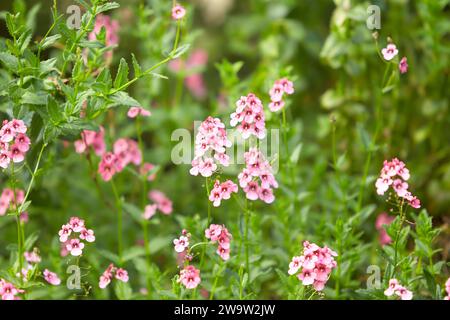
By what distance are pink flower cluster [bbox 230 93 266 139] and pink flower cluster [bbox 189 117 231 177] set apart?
55 mm

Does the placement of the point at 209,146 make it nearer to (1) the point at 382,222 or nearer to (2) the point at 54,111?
(2) the point at 54,111

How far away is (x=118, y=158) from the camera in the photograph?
76.4 inches

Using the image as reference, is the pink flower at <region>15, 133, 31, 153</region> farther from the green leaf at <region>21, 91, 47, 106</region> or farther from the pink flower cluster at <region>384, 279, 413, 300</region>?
the pink flower cluster at <region>384, 279, 413, 300</region>

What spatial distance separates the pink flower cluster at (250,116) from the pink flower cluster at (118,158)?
18.9 inches

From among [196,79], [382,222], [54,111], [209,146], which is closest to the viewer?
[209,146]

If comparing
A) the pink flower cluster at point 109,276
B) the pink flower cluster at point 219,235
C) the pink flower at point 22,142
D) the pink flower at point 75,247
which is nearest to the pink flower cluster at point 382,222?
the pink flower cluster at point 219,235

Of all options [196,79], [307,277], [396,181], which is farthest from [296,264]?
[196,79]

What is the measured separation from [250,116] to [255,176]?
135 millimetres

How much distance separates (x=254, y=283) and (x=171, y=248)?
632 millimetres

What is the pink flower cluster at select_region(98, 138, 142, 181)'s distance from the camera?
1903mm
